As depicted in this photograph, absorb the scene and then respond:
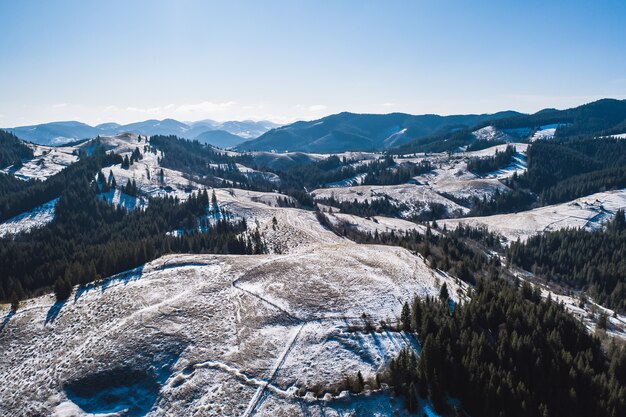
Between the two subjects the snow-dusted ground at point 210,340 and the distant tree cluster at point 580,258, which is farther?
the distant tree cluster at point 580,258

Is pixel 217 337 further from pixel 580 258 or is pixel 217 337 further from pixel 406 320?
pixel 580 258

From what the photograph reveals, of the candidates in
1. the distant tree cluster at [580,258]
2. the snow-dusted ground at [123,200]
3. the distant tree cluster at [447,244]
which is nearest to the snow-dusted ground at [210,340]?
the distant tree cluster at [447,244]

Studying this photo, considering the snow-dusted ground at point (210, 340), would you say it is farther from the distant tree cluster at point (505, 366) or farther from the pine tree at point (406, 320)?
the distant tree cluster at point (505, 366)

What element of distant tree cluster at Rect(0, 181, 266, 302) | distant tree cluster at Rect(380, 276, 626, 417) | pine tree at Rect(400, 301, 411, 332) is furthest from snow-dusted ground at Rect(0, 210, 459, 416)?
distant tree cluster at Rect(0, 181, 266, 302)

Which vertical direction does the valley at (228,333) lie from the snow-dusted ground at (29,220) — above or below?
above

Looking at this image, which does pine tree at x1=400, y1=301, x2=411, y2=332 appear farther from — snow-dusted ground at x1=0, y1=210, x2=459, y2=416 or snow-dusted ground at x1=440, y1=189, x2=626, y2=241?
snow-dusted ground at x1=440, y1=189, x2=626, y2=241

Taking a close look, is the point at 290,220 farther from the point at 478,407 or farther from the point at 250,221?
the point at 478,407
